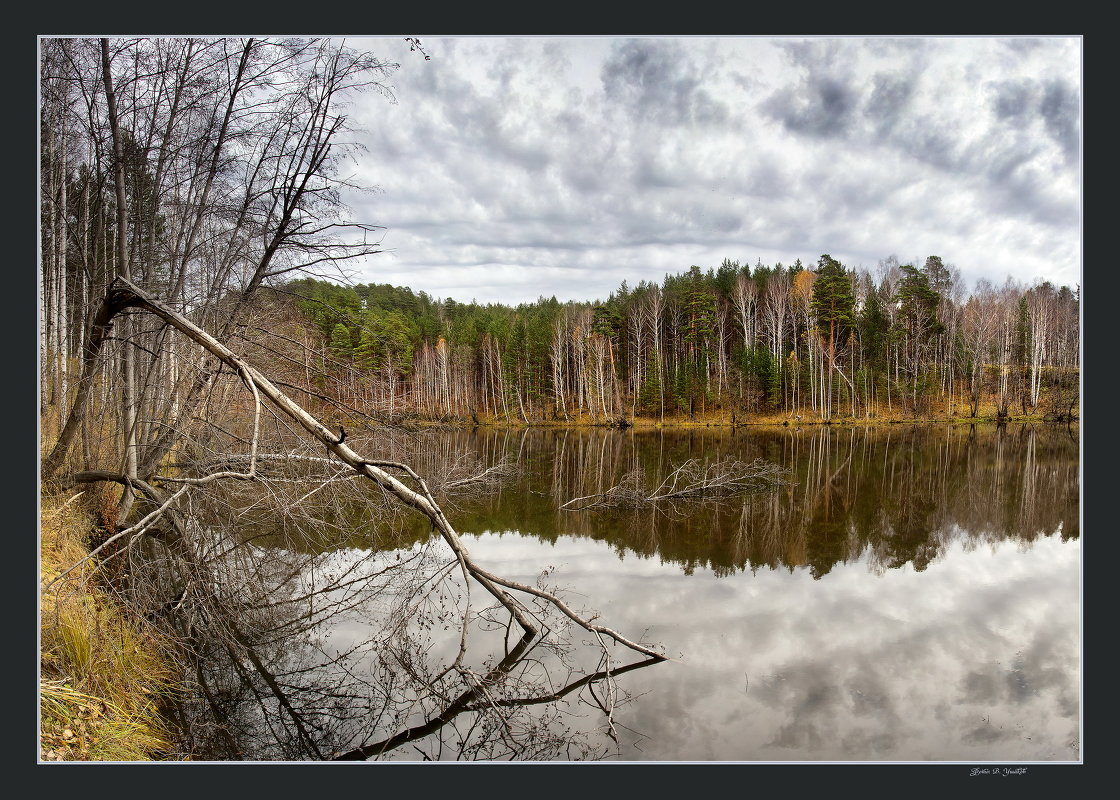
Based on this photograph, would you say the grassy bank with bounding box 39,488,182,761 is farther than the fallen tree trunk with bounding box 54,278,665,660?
No

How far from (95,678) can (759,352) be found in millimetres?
38185

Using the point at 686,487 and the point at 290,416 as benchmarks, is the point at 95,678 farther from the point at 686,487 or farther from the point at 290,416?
the point at 686,487

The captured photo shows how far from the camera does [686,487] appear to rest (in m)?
14.7

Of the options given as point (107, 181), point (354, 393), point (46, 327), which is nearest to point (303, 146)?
point (107, 181)

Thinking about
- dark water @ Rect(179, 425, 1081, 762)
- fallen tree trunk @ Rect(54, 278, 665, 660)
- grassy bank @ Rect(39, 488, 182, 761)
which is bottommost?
dark water @ Rect(179, 425, 1081, 762)

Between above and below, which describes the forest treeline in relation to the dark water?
above

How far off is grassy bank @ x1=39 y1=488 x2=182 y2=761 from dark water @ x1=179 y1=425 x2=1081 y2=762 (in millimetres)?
777

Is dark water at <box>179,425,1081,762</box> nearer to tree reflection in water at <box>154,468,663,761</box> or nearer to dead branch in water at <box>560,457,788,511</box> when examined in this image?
tree reflection in water at <box>154,468,663,761</box>

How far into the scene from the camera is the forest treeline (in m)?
32.8

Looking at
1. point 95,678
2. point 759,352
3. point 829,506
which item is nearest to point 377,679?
point 95,678

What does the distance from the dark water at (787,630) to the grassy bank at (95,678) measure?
0.78 metres

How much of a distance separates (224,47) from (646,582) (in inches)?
333

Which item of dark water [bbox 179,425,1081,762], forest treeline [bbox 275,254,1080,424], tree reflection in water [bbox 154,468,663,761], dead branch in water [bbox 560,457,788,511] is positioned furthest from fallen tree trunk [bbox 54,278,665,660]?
forest treeline [bbox 275,254,1080,424]

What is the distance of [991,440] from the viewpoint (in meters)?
24.2
